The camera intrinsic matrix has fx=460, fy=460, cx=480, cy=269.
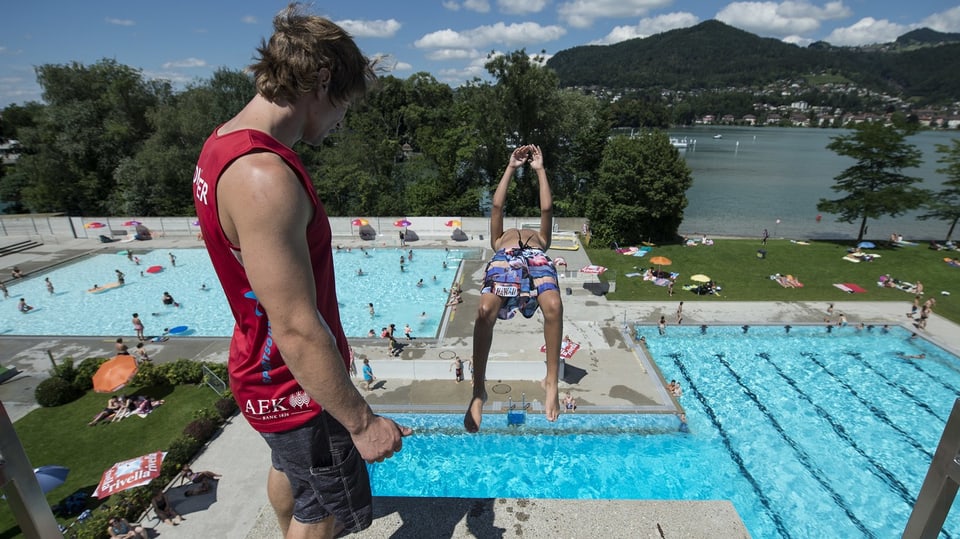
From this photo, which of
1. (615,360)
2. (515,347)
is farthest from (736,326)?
(515,347)

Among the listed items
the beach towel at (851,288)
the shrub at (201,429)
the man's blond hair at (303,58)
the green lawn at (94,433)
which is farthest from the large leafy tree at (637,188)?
the man's blond hair at (303,58)

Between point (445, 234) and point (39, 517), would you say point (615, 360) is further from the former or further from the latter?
point (445, 234)

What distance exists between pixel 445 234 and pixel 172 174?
28.2 meters

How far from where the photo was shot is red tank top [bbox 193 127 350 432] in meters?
2.06

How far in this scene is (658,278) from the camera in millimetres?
28266

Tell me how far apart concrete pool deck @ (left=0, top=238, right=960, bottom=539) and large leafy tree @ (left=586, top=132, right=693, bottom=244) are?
16.6 feet

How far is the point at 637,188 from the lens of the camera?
35062 millimetres

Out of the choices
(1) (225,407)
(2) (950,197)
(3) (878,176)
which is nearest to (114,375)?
(1) (225,407)

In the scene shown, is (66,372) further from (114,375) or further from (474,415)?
(474,415)

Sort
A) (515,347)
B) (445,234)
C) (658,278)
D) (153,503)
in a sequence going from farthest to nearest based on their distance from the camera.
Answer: (445,234) → (658,278) → (515,347) → (153,503)

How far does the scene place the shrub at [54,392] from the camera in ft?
55.2

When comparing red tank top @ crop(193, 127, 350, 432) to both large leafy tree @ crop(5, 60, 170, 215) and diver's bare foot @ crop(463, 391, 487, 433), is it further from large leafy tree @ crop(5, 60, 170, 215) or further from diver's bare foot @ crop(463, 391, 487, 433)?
large leafy tree @ crop(5, 60, 170, 215)

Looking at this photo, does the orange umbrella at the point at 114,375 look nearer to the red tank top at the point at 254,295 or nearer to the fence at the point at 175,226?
the red tank top at the point at 254,295

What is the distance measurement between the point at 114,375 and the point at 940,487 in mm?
19908
